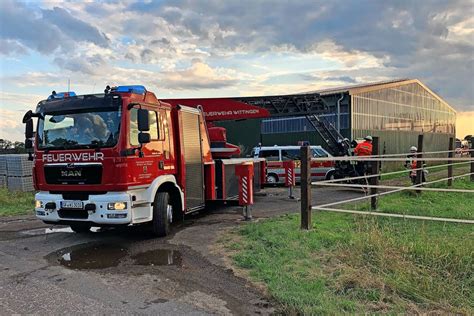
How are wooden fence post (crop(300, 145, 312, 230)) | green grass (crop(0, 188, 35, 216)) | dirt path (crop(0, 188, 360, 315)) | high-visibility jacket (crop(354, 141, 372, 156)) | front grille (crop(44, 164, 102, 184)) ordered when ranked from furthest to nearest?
high-visibility jacket (crop(354, 141, 372, 156))
green grass (crop(0, 188, 35, 216))
wooden fence post (crop(300, 145, 312, 230))
front grille (crop(44, 164, 102, 184))
dirt path (crop(0, 188, 360, 315))

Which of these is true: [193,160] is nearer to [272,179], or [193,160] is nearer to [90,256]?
[90,256]

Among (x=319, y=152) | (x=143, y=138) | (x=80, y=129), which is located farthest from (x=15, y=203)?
(x=319, y=152)

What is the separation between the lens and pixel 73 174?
8.12 m

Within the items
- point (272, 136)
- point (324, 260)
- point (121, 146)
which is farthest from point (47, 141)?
point (272, 136)

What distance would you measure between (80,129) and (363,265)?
5.57m

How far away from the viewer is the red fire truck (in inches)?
312

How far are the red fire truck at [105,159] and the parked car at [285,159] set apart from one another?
10894mm

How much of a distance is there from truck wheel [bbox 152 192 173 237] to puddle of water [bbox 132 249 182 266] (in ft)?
3.31

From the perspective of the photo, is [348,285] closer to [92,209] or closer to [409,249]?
[409,249]

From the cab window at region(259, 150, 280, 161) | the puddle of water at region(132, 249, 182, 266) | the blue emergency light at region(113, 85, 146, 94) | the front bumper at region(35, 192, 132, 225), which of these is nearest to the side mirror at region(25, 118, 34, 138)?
the front bumper at region(35, 192, 132, 225)

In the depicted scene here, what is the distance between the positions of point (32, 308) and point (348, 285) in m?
3.72

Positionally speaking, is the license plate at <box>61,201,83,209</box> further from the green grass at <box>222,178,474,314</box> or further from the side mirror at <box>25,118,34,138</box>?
the green grass at <box>222,178,474,314</box>

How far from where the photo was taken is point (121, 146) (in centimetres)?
793

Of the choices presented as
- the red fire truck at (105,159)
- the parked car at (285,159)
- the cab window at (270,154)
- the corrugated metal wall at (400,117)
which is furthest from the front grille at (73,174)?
the corrugated metal wall at (400,117)
